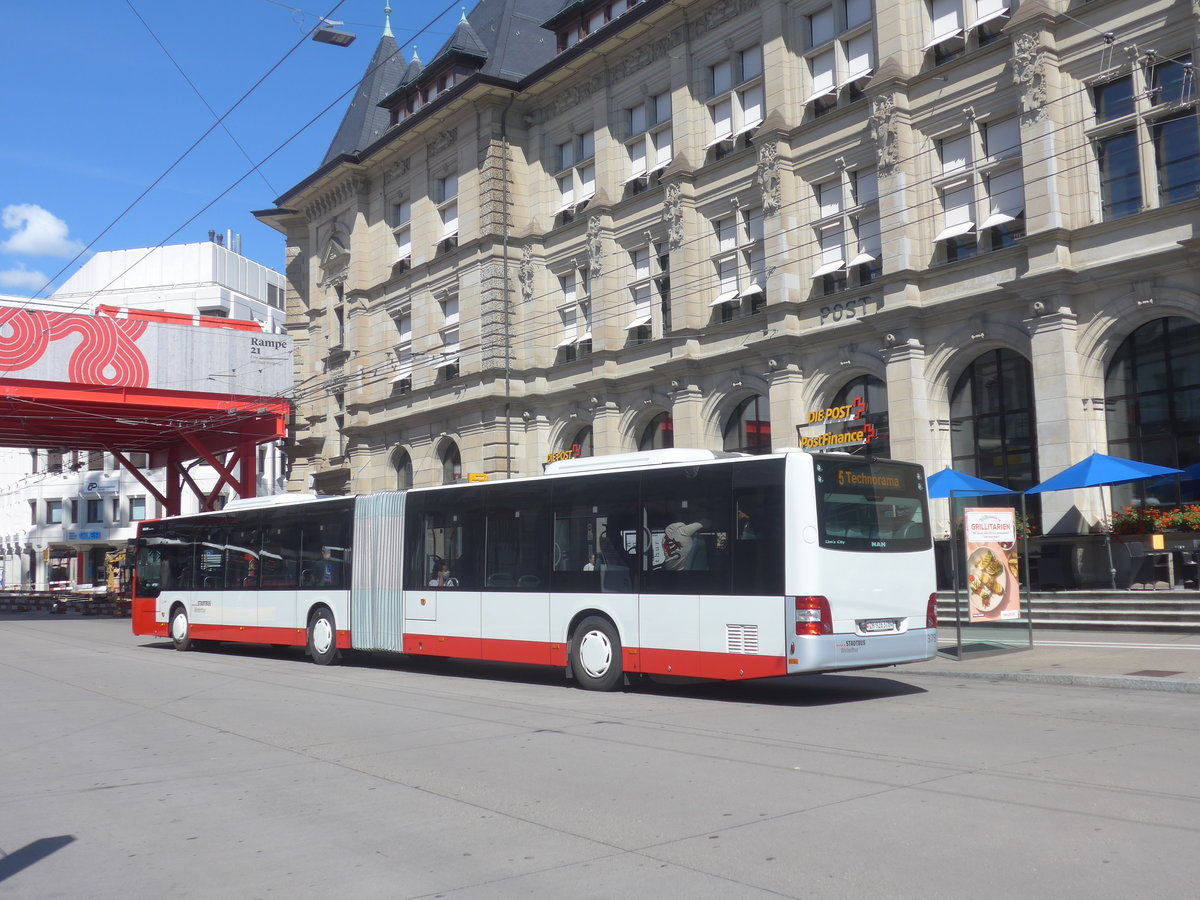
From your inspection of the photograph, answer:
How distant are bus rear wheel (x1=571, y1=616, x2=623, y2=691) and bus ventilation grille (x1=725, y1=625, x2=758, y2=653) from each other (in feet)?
6.60

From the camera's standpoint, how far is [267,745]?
10641 mm

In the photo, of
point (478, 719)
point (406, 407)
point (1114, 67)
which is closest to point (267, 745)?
point (478, 719)

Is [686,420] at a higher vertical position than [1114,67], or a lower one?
lower

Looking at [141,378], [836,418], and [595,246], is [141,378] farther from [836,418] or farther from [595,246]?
[836,418]

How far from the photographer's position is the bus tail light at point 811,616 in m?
12.7

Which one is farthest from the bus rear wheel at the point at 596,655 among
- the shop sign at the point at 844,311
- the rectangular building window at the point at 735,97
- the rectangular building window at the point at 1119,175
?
the rectangular building window at the point at 735,97

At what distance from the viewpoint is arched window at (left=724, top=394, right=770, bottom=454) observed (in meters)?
29.8

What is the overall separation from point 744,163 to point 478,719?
21346 millimetres

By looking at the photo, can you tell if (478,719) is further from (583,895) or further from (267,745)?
(583,895)

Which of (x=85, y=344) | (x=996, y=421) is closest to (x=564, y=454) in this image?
(x=996, y=421)

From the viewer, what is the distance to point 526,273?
37.0 metres

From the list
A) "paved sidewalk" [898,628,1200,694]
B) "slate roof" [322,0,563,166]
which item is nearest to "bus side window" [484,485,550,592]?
"paved sidewalk" [898,628,1200,694]

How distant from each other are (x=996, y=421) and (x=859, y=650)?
44.5ft

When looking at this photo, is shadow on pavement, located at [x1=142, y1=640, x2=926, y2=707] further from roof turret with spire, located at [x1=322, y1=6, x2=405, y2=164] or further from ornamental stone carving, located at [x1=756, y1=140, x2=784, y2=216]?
roof turret with spire, located at [x1=322, y1=6, x2=405, y2=164]
